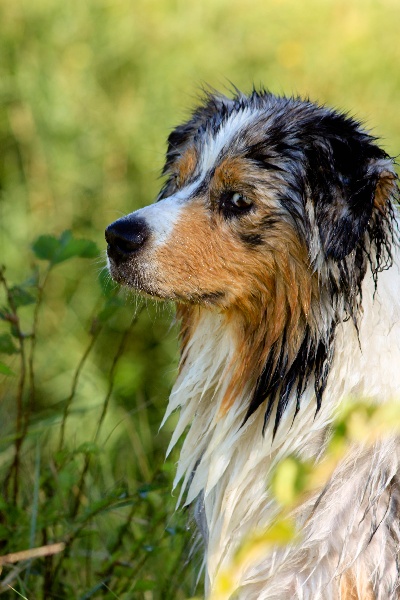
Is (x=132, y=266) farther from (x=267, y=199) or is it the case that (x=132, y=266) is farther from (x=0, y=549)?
(x=0, y=549)

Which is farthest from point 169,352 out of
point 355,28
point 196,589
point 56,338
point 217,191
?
point 355,28

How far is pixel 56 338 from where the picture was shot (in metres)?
4.85

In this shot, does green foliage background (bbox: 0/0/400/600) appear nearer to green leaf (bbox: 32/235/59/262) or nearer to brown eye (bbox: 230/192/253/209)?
green leaf (bbox: 32/235/59/262)

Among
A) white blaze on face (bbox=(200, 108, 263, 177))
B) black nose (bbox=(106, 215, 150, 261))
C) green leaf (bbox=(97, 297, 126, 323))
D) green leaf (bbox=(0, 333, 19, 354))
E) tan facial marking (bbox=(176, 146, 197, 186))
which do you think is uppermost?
white blaze on face (bbox=(200, 108, 263, 177))

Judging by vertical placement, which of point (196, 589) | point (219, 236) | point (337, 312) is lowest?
point (196, 589)

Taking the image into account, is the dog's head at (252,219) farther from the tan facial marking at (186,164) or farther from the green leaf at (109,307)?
the green leaf at (109,307)

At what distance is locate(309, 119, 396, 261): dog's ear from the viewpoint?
2402 millimetres

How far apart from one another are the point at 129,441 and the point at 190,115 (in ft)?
5.58

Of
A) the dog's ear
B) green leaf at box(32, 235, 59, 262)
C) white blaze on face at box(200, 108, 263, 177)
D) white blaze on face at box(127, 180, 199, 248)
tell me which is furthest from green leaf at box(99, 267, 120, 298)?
the dog's ear

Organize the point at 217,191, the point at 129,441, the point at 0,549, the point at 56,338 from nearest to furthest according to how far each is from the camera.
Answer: the point at 217,191
the point at 0,549
the point at 129,441
the point at 56,338

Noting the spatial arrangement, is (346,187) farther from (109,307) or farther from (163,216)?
(109,307)

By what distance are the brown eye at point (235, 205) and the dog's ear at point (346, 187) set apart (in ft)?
0.62

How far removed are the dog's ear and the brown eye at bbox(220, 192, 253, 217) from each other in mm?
189

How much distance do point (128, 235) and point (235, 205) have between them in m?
0.31
